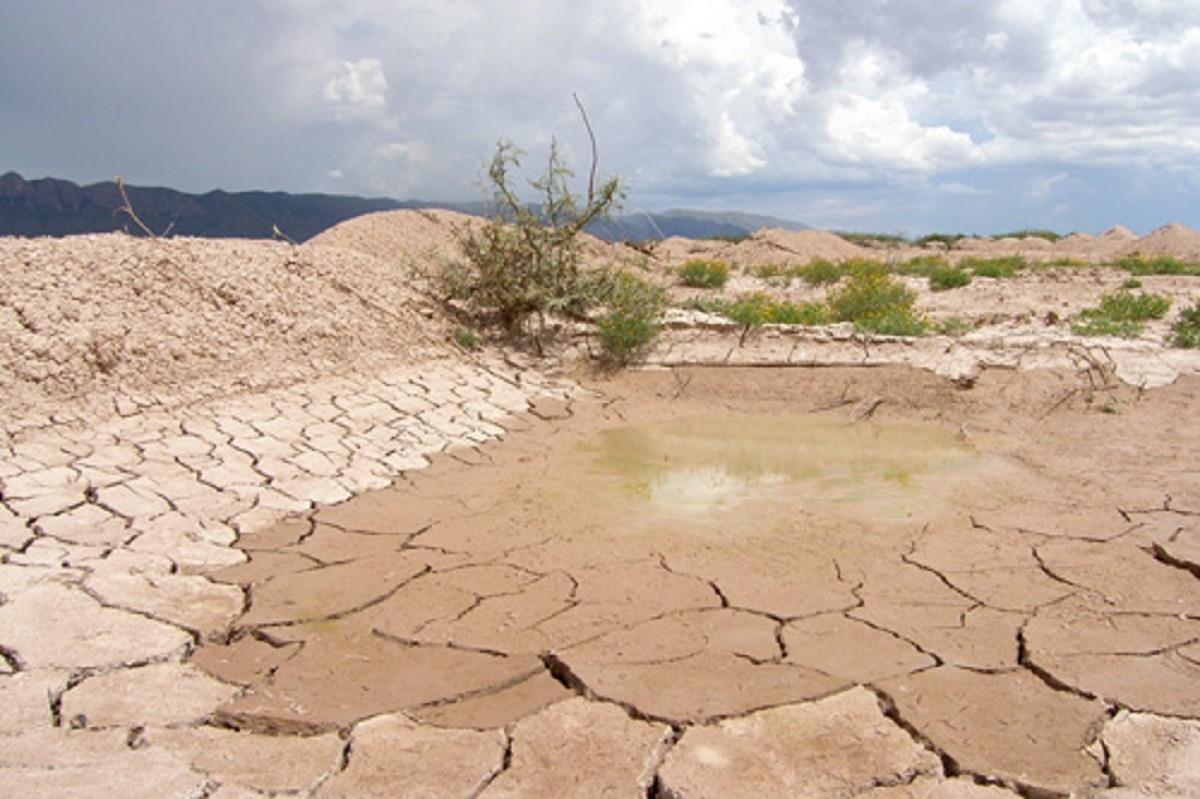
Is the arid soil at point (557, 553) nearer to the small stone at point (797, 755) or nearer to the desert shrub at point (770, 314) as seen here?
the small stone at point (797, 755)

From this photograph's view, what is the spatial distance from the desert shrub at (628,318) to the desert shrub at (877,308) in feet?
6.38

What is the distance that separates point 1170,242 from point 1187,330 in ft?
52.8

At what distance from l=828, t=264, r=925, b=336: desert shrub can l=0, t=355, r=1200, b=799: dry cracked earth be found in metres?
2.15

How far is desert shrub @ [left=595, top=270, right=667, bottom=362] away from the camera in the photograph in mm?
8508

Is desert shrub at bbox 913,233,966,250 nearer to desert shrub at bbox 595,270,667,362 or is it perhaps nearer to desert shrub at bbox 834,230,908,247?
desert shrub at bbox 834,230,908,247

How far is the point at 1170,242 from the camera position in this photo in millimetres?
21453

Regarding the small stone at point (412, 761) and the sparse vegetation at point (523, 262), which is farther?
the sparse vegetation at point (523, 262)

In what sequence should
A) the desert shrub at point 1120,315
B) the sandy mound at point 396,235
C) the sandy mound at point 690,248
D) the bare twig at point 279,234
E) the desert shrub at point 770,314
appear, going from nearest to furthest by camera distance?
the desert shrub at point 1120,315 < the bare twig at point 279,234 < the desert shrub at point 770,314 < the sandy mound at point 396,235 < the sandy mound at point 690,248

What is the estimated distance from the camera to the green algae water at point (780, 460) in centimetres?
523

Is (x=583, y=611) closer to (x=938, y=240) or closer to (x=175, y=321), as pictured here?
(x=175, y=321)

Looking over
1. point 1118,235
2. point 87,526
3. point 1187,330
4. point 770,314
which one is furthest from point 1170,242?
point 87,526

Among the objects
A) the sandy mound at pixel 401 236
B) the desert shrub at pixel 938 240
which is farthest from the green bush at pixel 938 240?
the sandy mound at pixel 401 236

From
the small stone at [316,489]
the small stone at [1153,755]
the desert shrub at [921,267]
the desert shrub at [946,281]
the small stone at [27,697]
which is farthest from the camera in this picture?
the desert shrub at [921,267]

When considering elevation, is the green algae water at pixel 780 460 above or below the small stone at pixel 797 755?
above
